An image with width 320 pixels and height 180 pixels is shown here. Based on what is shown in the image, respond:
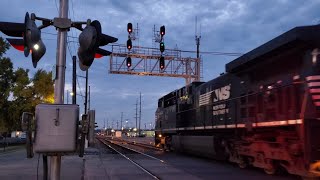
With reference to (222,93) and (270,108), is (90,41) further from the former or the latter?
(222,93)

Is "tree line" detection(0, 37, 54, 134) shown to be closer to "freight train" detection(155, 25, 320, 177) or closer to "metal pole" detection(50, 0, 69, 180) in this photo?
"freight train" detection(155, 25, 320, 177)

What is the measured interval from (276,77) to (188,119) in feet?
40.4

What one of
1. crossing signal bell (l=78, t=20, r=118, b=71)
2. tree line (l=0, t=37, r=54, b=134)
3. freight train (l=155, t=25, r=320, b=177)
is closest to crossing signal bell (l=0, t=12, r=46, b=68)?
crossing signal bell (l=78, t=20, r=118, b=71)

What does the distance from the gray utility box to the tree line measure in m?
37.0

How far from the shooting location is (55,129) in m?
6.70

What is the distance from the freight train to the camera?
1249 centimetres

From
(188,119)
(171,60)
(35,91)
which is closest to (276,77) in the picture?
(188,119)

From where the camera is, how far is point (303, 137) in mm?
12430

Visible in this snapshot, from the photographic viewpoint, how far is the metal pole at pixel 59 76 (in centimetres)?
701

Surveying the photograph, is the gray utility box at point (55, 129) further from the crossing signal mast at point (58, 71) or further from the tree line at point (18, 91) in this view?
the tree line at point (18, 91)

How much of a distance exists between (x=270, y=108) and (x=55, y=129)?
31.5 ft

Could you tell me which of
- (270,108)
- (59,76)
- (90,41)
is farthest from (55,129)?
(270,108)

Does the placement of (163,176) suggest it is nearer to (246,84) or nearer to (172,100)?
(246,84)

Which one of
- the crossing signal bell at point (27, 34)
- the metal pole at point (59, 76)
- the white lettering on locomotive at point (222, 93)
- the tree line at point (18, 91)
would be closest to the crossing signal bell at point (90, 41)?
the metal pole at point (59, 76)
